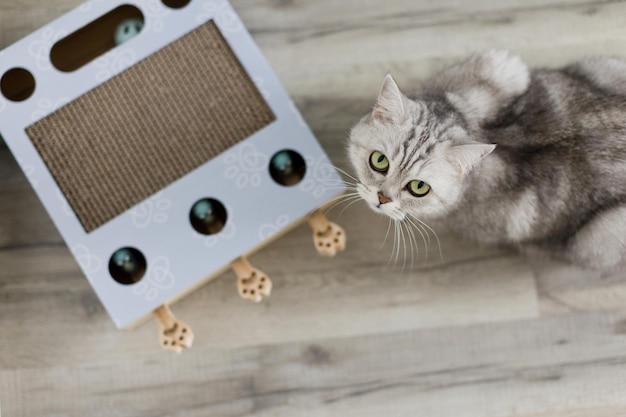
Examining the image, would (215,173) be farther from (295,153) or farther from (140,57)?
(140,57)

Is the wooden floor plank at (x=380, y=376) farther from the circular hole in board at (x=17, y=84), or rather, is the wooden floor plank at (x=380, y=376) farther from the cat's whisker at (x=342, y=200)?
the circular hole in board at (x=17, y=84)

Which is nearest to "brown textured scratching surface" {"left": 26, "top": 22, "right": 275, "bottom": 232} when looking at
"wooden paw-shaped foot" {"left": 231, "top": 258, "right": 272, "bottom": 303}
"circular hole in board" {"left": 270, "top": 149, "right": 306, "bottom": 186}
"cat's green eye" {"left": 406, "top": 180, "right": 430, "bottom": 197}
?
"circular hole in board" {"left": 270, "top": 149, "right": 306, "bottom": 186}

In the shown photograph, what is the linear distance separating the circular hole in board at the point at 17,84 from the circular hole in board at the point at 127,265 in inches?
16.1

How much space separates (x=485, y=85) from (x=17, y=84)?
39.8 inches

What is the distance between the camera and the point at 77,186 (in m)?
1.16

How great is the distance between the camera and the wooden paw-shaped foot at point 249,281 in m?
1.21

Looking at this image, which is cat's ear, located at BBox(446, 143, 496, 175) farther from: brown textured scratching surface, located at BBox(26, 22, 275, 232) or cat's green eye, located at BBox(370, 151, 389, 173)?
brown textured scratching surface, located at BBox(26, 22, 275, 232)

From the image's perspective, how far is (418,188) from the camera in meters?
1.02

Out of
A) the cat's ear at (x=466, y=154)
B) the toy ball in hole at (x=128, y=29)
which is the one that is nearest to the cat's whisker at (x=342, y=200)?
the cat's ear at (x=466, y=154)

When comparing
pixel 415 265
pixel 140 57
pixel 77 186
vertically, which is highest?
pixel 140 57

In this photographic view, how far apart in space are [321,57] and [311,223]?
1.41 feet

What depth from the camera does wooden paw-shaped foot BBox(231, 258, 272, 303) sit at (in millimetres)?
1212

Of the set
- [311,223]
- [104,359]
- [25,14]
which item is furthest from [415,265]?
[25,14]

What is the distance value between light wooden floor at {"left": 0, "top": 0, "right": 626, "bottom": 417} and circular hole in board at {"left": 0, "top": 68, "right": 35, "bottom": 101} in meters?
0.15
